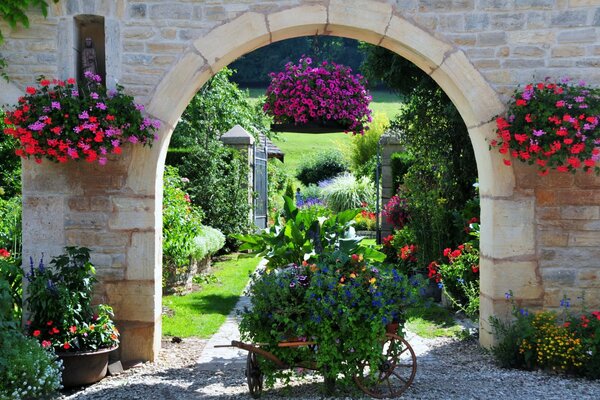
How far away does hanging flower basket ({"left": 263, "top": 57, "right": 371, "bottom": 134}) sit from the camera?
598cm

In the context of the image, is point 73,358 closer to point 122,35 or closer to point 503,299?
point 122,35

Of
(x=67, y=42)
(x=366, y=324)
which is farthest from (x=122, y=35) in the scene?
(x=366, y=324)

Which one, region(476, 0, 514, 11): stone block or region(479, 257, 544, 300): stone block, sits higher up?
region(476, 0, 514, 11): stone block

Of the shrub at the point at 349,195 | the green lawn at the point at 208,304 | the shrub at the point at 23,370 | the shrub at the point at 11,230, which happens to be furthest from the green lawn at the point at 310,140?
the shrub at the point at 23,370

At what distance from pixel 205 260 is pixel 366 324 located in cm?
622

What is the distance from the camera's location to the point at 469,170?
8945mm

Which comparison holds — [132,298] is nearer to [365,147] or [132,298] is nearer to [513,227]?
[513,227]

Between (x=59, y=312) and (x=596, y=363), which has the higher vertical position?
(x=59, y=312)

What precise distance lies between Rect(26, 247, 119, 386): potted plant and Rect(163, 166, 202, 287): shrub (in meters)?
3.21

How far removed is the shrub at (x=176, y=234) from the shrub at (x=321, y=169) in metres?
16.8

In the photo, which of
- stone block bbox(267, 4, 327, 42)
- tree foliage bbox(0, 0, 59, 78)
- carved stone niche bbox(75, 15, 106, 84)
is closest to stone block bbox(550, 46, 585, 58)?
stone block bbox(267, 4, 327, 42)

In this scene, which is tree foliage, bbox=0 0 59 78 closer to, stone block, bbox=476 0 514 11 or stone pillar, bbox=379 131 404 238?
stone block, bbox=476 0 514 11

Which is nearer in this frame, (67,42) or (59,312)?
(59,312)

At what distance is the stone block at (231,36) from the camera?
5.51 m
